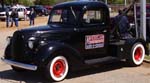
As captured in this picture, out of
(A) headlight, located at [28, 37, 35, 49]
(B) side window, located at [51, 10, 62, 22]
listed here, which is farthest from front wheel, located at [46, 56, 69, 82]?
(B) side window, located at [51, 10, 62, 22]

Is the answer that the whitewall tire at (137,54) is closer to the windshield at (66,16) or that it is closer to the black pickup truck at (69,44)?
the black pickup truck at (69,44)

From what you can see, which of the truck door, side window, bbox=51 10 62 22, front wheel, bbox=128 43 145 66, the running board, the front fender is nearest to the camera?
the front fender

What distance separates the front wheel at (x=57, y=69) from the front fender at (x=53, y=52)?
5.7 inches

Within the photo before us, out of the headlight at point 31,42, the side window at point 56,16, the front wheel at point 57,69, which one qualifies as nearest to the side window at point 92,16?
the side window at point 56,16

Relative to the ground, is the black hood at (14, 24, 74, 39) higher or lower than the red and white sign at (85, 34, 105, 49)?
higher

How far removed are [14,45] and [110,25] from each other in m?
2.95

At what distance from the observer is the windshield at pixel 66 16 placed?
11197 millimetres

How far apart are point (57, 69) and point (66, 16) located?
1.78 m

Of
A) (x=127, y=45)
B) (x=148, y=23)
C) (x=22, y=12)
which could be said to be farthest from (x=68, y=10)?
(x=22, y=12)

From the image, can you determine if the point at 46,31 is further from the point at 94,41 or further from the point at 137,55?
the point at 137,55

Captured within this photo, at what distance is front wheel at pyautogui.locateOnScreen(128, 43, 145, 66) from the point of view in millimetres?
12109

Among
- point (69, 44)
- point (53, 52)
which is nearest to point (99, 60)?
point (69, 44)

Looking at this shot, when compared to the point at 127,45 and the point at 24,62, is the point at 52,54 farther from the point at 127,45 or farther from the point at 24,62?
the point at 127,45

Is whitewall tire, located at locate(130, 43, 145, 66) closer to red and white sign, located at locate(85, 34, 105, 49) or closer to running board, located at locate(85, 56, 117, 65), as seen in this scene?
running board, located at locate(85, 56, 117, 65)
